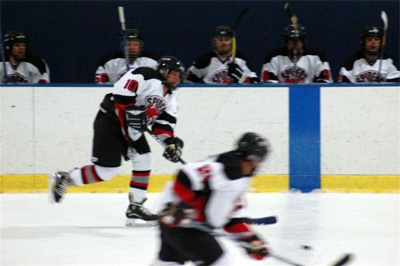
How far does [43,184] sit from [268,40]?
2.61m

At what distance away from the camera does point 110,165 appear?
14.8ft

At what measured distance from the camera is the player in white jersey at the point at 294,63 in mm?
6070

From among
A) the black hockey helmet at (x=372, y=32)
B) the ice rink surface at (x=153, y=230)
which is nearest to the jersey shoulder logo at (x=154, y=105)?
the ice rink surface at (x=153, y=230)

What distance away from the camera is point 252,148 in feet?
9.48

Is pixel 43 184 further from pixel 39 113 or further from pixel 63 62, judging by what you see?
pixel 63 62

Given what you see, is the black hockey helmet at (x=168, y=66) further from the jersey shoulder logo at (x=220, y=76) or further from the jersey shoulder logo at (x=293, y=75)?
the jersey shoulder logo at (x=293, y=75)

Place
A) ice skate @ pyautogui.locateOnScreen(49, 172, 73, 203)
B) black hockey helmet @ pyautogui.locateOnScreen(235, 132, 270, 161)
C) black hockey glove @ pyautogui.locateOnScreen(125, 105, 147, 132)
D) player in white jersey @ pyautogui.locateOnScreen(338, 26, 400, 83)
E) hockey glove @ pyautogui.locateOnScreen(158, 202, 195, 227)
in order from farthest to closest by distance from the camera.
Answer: player in white jersey @ pyautogui.locateOnScreen(338, 26, 400, 83)
ice skate @ pyautogui.locateOnScreen(49, 172, 73, 203)
black hockey glove @ pyautogui.locateOnScreen(125, 105, 147, 132)
black hockey helmet @ pyautogui.locateOnScreen(235, 132, 270, 161)
hockey glove @ pyautogui.locateOnScreen(158, 202, 195, 227)

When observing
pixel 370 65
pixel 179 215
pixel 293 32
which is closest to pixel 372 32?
pixel 370 65

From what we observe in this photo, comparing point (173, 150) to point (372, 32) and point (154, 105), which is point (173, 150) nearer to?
point (154, 105)

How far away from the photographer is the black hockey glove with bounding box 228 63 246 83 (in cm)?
→ 593

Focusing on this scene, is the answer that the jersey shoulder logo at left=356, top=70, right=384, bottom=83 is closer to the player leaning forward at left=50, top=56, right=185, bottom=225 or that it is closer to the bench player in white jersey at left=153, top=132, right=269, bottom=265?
the player leaning forward at left=50, top=56, right=185, bottom=225

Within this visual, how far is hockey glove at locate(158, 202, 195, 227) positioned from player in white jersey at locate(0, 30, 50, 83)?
3.44 m

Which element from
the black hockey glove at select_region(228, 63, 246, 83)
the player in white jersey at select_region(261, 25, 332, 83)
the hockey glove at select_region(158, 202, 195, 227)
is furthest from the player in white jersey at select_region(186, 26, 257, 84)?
the hockey glove at select_region(158, 202, 195, 227)

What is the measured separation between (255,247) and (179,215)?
1.10 ft
